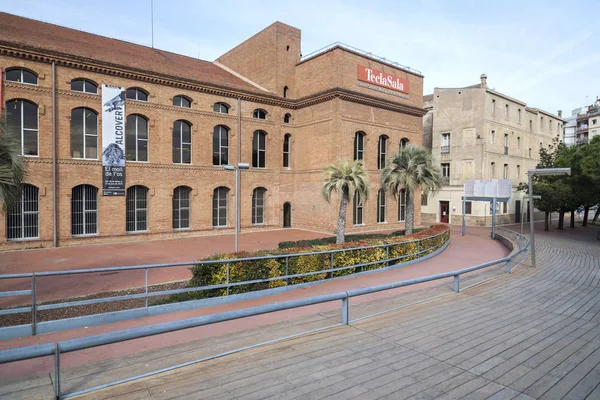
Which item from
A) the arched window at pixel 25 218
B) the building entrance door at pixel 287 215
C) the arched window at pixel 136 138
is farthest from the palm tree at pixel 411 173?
the arched window at pixel 25 218

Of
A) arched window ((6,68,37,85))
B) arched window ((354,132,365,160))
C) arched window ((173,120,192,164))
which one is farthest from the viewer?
arched window ((354,132,365,160))

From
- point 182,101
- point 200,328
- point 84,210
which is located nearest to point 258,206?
point 182,101

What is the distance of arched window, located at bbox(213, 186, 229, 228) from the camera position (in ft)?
83.6

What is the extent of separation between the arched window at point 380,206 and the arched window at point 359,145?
3424 millimetres

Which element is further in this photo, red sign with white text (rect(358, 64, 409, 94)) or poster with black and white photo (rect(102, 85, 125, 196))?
red sign with white text (rect(358, 64, 409, 94))

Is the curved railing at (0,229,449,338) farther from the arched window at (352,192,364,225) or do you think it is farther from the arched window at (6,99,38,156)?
the arched window at (6,99,38,156)

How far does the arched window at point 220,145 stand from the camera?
25.4m

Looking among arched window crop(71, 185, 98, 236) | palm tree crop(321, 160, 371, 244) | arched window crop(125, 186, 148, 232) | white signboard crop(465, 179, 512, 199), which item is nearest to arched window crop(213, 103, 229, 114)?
arched window crop(125, 186, 148, 232)

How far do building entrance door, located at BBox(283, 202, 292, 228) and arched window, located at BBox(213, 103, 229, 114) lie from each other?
8429 mm

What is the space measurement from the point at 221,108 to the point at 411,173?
13.9 m

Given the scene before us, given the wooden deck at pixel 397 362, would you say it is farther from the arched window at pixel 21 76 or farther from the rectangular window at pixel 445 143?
the rectangular window at pixel 445 143

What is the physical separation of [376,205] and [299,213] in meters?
6.03

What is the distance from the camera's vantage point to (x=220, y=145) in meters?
25.6

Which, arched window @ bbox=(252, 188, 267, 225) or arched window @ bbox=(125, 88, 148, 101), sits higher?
arched window @ bbox=(125, 88, 148, 101)
